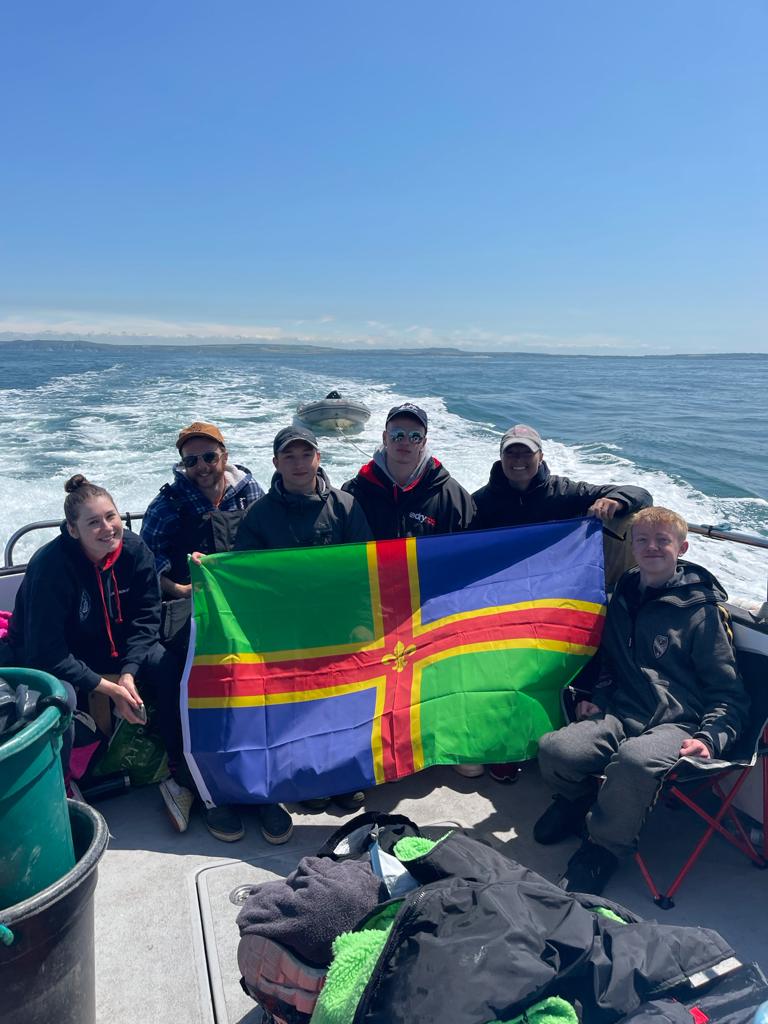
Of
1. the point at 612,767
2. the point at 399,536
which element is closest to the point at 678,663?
the point at 612,767

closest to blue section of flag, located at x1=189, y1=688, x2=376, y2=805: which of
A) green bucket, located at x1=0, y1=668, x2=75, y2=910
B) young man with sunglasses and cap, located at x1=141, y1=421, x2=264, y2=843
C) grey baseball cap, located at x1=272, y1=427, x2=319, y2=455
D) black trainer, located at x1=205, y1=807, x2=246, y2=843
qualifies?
black trainer, located at x1=205, y1=807, x2=246, y2=843

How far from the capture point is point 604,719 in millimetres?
3354

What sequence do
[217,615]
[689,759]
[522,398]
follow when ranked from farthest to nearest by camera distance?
[522,398] → [217,615] → [689,759]

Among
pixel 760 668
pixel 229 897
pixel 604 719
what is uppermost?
pixel 760 668

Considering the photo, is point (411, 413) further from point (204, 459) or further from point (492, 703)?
point (492, 703)

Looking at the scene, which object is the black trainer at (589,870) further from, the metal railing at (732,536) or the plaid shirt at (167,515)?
the plaid shirt at (167,515)

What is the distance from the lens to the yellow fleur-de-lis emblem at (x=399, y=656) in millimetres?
3727

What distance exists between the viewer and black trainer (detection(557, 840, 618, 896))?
3051mm

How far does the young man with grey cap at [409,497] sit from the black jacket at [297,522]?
305mm

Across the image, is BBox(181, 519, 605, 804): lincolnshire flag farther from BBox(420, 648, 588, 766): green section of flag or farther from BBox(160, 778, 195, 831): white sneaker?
BBox(160, 778, 195, 831): white sneaker

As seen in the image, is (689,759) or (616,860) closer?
(689,759)

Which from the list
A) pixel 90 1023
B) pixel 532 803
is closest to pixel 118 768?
pixel 90 1023

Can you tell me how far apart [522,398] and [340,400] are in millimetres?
15355

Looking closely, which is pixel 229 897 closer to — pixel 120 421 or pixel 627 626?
pixel 627 626
